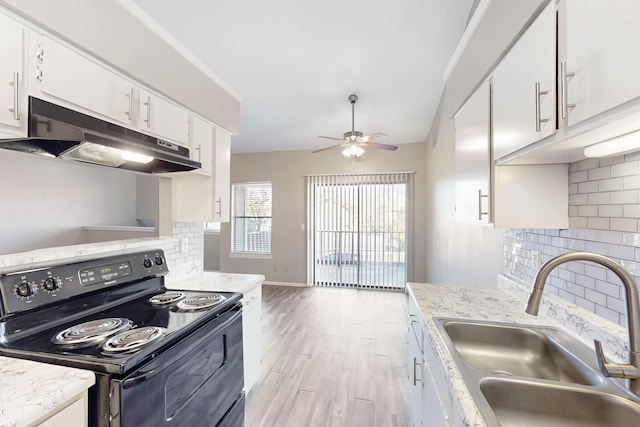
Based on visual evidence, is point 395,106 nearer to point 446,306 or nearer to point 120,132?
point 446,306

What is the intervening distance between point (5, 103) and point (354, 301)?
4.28 meters

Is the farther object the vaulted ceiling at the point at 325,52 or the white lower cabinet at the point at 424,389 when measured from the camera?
the vaulted ceiling at the point at 325,52

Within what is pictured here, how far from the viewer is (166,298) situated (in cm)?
159

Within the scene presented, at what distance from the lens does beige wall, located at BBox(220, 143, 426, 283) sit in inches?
204

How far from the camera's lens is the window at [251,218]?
5.75m

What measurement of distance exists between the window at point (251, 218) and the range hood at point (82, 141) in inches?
166

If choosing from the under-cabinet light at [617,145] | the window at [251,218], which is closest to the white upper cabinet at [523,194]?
the under-cabinet light at [617,145]

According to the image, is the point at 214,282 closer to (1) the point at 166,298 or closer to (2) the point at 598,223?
(1) the point at 166,298

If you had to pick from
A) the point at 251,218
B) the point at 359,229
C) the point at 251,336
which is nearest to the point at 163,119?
the point at 251,336

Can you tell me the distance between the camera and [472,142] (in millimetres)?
1599

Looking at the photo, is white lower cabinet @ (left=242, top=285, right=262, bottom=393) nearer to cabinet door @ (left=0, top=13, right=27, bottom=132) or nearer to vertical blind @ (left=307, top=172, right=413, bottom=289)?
cabinet door @ (left=0, top=13, right=27, bottom=132)

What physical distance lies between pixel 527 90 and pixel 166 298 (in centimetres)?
197

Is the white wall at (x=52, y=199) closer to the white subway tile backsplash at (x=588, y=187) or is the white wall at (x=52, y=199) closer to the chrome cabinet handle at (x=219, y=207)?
the chrome cabinet handle at (x=219, y=207)

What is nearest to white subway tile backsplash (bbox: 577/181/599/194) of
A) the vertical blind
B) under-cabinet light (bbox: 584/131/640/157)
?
under-cabinet light (bbox: 584/131/640/157)
